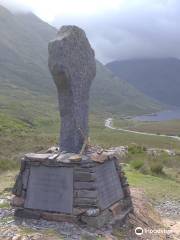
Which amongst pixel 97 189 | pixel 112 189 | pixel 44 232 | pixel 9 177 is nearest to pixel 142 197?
pixel 112 189

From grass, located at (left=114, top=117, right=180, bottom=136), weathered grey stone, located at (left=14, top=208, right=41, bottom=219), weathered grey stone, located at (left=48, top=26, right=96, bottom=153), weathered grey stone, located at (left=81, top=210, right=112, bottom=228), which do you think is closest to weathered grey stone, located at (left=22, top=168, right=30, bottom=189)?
weathered grey stone, located at (left=14, top=208, right=41, bottom=219)

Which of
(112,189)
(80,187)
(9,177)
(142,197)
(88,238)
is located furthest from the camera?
(9,177)

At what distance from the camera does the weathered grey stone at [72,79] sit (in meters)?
11.5

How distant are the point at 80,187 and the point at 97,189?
382mm

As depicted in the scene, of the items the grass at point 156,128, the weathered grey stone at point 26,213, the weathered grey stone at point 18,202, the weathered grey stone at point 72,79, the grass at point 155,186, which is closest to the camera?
the weathered grey stone at point 26,213

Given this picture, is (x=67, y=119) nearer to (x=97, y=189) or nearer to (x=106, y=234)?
(x=97, y=189)

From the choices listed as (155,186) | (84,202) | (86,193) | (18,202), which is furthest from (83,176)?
(155,186)

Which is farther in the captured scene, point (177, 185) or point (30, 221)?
point (177, 185)

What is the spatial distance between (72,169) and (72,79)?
7.32 feet

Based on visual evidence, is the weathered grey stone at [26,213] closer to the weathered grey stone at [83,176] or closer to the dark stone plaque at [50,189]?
the dark stone plaque at [50,189]

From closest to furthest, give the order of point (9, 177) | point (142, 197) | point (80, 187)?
point (80, 187), point (142, 197), point (9, 177)

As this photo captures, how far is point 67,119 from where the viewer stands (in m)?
12.0

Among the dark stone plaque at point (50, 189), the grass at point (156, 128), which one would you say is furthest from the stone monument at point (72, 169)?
the grass at point (156, 128)

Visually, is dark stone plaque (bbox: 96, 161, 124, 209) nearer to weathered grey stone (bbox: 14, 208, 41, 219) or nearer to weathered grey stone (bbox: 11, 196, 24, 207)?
weathered grey stone (bbox: 14, 208, 41, 219)
